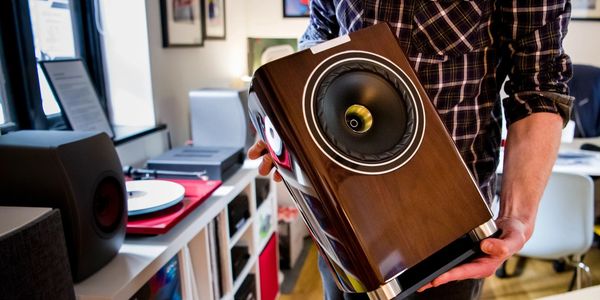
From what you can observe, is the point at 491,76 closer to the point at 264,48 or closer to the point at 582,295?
the point at 582,295

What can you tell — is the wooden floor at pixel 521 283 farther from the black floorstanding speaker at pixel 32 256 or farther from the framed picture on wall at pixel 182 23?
the black floorstanding speaker at pixel 32 256

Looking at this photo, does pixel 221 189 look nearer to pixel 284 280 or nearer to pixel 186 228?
pixel 186 228

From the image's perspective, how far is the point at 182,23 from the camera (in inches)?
75.2

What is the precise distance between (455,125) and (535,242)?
4.45ft

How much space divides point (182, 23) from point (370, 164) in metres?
1.61

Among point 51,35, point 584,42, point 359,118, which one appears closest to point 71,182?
point 359,118

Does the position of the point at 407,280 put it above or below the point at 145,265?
above

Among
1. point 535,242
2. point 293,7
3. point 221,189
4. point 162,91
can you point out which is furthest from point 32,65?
point 535,242

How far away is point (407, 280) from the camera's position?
538 mm

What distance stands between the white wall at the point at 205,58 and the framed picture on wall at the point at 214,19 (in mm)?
39

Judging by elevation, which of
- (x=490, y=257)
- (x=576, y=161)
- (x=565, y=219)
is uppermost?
(x=490, y=257)

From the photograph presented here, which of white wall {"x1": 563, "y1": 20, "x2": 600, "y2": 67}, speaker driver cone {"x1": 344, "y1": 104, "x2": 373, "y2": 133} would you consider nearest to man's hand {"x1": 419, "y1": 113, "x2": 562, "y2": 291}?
speaker driver cone {"x1": 344, "y1": 104, "x2": 373, "y2": 133}

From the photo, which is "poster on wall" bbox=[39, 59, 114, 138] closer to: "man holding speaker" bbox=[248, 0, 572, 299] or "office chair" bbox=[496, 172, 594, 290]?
"man holding speaker" bbox=[248, 0, 572, 299]

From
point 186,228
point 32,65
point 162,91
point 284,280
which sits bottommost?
point 284,280
